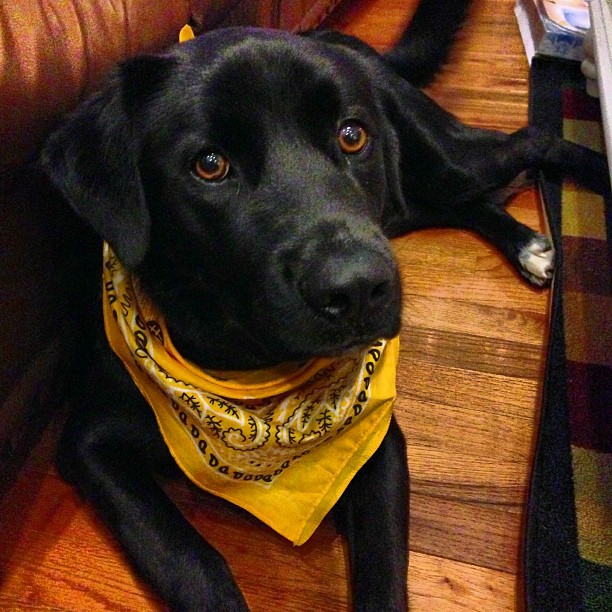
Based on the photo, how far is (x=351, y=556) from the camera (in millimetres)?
1057

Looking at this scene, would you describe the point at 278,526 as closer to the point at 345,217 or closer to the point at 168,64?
the point at 345,217

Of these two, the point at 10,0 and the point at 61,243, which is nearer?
the point at 10,0

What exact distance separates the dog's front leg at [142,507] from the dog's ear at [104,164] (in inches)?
15.2

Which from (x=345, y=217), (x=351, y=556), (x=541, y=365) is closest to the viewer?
(x=345, y=217)

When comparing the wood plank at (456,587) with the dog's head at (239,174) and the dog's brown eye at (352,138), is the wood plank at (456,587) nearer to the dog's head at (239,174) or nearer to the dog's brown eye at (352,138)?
the dog's head at (239,174)

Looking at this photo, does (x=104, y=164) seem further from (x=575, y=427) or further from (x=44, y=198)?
(x=575, y=427)

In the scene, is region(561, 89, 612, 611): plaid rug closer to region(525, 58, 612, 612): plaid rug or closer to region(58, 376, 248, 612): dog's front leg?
region(525, 58, 612, 612): plaid rug

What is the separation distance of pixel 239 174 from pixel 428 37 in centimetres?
112

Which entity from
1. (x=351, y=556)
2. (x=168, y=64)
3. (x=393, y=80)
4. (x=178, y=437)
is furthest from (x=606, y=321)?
(x=168, y=64)

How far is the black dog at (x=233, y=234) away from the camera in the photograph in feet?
2.73

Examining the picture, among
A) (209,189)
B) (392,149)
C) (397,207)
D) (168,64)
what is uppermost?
(168,64)

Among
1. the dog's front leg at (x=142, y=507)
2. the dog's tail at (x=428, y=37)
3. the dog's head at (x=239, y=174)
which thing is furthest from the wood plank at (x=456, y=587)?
the dog's tail at (x=428, y=37)

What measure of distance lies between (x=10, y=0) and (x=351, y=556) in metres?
0.98

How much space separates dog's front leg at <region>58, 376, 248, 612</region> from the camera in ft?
3.23
